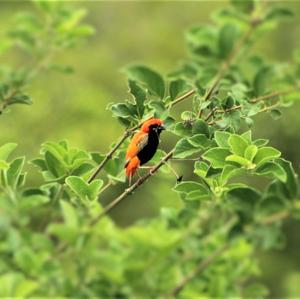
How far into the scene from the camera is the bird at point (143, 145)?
119 cm

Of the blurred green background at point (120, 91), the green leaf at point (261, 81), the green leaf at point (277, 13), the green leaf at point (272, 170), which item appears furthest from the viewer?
the blurred green background at point (120, 91)

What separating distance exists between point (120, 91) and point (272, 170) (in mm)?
8838

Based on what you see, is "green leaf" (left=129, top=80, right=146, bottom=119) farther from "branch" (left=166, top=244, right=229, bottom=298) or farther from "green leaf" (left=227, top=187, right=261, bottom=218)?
"branch" (left=166, top=244, right=229, bottom=298)

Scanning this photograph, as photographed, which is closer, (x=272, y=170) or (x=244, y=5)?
(x=272, y=170)

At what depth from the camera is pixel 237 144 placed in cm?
113

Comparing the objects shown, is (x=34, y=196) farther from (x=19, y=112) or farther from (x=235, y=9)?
(x=19, y=112)

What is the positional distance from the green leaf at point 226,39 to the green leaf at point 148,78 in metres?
0.38

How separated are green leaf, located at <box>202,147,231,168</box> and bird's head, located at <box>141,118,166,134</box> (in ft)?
0.41

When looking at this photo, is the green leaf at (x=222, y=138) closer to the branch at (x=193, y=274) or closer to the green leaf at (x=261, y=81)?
the green leaf at (x=261, y=81)

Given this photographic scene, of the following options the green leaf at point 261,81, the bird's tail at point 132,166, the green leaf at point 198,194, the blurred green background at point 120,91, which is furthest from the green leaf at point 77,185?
the blurred green background at point 120,91

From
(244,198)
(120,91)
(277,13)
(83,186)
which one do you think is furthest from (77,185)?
(120,91)

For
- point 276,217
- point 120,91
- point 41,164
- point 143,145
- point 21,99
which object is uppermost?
point 120,91

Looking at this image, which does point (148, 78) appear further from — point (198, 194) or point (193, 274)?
point (193, 274)

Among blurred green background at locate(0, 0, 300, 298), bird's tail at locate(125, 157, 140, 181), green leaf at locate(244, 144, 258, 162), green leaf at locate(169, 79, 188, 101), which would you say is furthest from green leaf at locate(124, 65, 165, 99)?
blurred green background at locate(0, 0, 300, 298)
